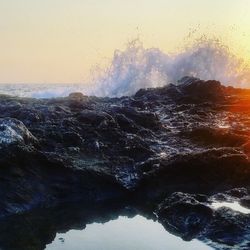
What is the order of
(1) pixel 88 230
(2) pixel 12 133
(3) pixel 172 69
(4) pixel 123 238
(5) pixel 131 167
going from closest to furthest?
(4) pixel 123 238, (1) pixel 88 230, (2) pixel 12 133, (5) pixel 131 167, (3) pixel 172 69

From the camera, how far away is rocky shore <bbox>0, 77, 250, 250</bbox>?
301 inches

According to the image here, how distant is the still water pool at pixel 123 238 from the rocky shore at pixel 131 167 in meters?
0.22

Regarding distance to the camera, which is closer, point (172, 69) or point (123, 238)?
point (123, 238)

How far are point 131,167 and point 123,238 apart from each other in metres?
2.85

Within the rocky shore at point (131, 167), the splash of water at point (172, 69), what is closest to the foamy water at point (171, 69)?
the splash of water at point (172, 69)

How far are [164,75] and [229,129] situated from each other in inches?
911

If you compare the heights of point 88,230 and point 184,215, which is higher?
point 184,215

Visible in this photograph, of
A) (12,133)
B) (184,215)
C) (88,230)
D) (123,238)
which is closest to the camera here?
(123,238)

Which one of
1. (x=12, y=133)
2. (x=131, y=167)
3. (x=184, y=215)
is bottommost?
(x=184, y=215)

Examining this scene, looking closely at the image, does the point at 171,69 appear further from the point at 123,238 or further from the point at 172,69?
the point at 123,238

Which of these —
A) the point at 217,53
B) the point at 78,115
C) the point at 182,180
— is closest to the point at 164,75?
the point at 217,53

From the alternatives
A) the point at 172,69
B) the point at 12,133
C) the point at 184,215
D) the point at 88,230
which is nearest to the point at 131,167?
the point at 12,133

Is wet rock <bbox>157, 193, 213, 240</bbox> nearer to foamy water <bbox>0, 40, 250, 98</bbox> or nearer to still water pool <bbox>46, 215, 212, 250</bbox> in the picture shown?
still water pool <bbox>46, 215, 212, 250</bbox>

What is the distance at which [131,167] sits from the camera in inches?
389
